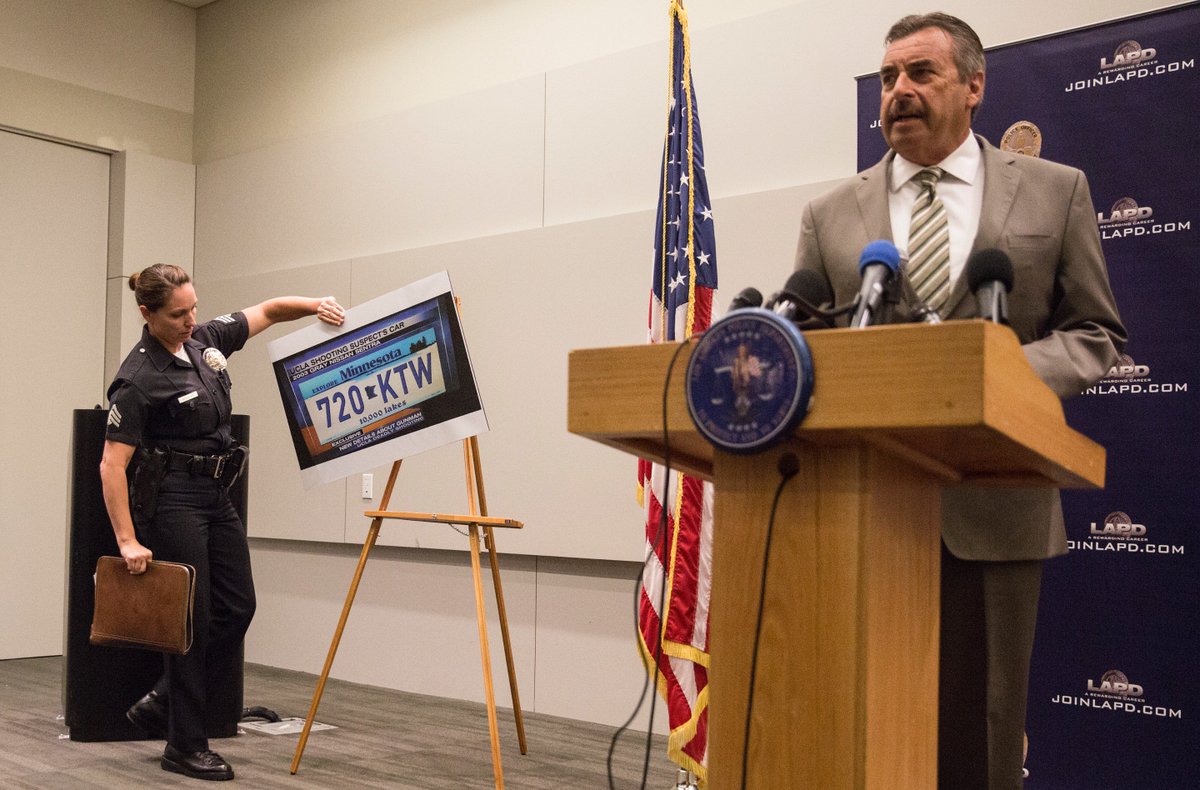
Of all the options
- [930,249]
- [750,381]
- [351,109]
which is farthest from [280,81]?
[750,381]

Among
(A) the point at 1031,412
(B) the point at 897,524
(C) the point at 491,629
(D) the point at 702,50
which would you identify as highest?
(D) the point at 702,50

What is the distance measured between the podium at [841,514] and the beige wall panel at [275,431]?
457cm

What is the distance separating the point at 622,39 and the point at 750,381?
13.1ft

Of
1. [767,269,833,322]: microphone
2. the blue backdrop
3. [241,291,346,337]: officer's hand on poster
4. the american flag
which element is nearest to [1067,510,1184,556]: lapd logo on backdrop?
the blue backdrop

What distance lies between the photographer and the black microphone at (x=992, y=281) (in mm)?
1345

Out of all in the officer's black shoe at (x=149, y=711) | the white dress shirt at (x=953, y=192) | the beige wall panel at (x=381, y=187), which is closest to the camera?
the white dress shirt at (x=953, y=192)

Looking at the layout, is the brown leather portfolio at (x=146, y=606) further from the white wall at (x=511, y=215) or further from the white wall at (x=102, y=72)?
the white wall at (x=102, y=72)

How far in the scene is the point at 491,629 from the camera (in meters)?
5.05

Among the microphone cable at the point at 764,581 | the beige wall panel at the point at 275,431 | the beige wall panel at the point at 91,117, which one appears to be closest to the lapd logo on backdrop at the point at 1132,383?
the microphone cable at the point at 764,581

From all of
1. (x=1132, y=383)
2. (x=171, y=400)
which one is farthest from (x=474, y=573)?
(x=1132, y=383)

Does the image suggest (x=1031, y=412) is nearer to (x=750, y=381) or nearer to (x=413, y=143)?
(x=750, y=381)

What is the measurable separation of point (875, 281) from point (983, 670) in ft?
2.21

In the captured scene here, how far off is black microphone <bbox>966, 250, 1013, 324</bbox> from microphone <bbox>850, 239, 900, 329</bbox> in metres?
0.10

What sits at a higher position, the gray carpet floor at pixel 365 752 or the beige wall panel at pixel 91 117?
the beige wall panel at pixel 91 117
